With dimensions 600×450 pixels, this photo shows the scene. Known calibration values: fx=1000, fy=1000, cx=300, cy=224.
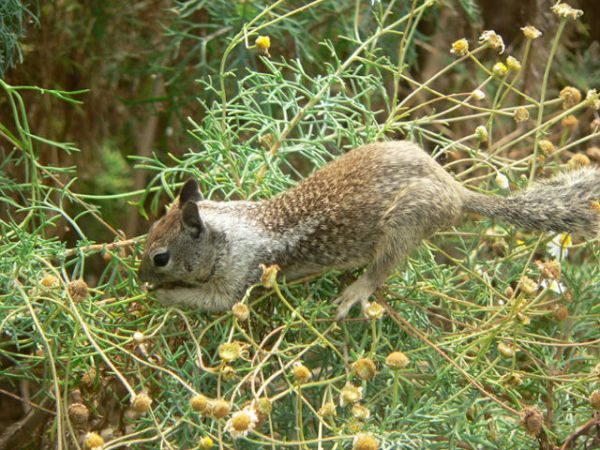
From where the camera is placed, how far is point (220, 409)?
1.52m

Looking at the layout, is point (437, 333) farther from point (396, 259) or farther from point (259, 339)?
point (259, 339)

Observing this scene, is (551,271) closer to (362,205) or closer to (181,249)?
(362,205)

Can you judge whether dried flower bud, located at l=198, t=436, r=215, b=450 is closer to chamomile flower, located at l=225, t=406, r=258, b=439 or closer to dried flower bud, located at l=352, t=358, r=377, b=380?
chamomile flower, located at l=225, t=406, r=258, b=439

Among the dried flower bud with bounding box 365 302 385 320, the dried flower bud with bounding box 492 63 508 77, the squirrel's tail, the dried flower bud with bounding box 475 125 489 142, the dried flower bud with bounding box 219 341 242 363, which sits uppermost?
the dried flower bud with bounding box 492 63 508 77

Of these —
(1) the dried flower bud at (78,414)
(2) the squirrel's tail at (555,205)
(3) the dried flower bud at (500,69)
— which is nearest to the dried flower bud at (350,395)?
(1) the dried flower bud at (78,414)

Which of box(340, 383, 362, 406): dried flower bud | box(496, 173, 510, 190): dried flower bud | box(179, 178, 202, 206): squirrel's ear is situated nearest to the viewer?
box(340, 383, 362, 406): dried flower bud

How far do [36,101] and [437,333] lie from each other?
1.51 m

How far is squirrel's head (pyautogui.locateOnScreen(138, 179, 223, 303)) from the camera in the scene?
1.99 metres

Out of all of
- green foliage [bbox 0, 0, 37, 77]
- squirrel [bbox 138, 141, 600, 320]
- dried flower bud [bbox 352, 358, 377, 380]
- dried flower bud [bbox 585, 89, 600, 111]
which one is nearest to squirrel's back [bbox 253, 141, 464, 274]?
squirrel [bbox 138, 141, 600, 320]

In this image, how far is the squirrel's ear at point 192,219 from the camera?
2.01 m

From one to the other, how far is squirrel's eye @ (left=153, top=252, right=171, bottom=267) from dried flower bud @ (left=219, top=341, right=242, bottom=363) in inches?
18.3

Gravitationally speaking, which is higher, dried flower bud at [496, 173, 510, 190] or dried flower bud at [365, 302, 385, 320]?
dried flower bud at [496, 173, 510, 190]

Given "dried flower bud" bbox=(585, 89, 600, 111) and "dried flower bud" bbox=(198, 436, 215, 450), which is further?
"dried flower bud" bbox=(585, 89, 600, 111)

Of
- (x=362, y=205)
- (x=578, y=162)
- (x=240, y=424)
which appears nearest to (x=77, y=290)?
(x=240, y=424)
